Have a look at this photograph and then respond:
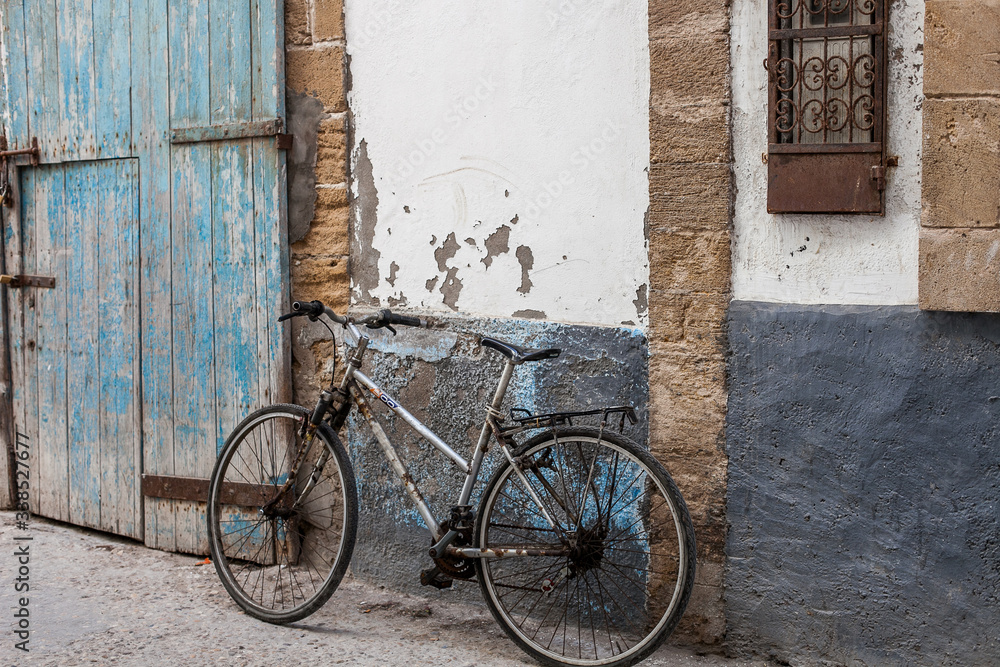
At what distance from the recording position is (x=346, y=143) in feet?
13.6

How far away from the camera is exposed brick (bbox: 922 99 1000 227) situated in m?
3.02

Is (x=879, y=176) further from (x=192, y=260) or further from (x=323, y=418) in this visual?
(x=192, y=260)

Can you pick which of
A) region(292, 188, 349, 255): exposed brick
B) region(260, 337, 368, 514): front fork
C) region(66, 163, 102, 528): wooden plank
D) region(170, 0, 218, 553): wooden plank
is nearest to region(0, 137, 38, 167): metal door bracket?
region(66, 163, 102, 528): wooden plank

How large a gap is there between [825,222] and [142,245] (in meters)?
3.02

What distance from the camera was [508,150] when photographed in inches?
150

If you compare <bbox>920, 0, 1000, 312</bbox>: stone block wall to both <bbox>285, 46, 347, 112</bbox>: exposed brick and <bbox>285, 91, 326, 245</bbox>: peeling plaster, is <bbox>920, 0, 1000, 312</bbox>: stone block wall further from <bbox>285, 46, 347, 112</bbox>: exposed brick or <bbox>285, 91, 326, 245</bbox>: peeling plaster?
<bbox>285, 91, 326, 245</bbox>: peeling plaster

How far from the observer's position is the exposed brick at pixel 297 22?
419 centimetres

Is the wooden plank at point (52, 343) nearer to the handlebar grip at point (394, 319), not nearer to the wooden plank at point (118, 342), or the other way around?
the wooden plank at point (118, 342)

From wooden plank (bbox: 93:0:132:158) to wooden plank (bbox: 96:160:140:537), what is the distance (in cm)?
10

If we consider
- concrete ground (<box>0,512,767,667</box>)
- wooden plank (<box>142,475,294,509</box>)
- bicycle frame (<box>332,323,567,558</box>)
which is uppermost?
bicycle frame (<box>332,323,567,558</box>)

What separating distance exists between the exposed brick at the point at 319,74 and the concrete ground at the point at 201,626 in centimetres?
203

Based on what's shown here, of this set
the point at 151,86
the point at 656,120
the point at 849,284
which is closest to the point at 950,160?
the point at 849,284

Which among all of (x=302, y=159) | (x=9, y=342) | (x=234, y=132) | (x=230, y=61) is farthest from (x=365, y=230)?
(x=9, y=342)

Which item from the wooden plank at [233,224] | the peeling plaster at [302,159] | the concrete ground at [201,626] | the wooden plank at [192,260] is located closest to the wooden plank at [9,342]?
the concrete ground at [201,626]
